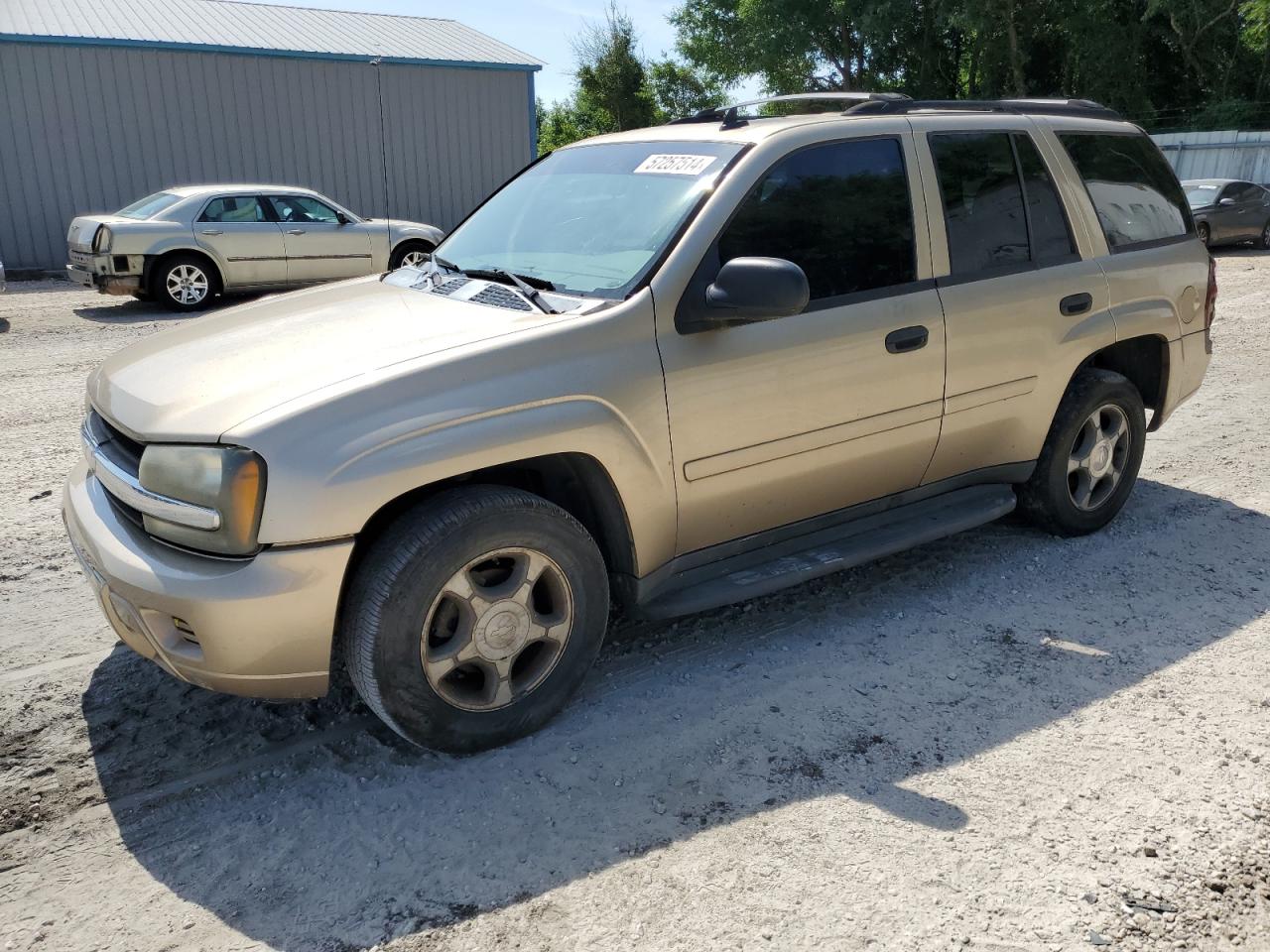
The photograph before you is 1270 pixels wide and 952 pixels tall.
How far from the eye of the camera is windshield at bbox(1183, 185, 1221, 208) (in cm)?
1841

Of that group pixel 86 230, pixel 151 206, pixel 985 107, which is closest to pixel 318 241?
pixel 151 206

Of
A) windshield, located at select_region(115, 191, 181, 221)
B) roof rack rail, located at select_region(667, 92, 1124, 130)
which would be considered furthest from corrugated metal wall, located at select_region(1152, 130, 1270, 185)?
roof rack rail, located at select_region(667, 92, 1124, 130)

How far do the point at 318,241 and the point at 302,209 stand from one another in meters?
0.45

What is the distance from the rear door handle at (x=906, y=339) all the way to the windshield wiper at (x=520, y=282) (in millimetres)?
1259

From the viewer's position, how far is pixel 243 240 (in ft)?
41.6

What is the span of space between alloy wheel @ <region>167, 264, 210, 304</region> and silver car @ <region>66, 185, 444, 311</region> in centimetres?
1

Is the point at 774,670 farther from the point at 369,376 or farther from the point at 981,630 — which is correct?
the point at 369,376

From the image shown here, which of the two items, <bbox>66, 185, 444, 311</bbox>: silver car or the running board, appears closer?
the running board

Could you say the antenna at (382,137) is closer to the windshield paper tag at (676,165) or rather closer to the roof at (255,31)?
the roof at (255,31)

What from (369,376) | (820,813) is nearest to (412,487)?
(369,376)

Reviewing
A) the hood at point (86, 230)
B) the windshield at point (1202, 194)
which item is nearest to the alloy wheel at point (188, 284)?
the hood at point (86, 230)

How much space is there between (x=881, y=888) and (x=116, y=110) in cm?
1951

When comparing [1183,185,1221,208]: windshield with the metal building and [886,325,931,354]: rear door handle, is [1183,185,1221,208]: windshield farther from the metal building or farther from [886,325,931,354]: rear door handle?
[886,325,931,354]: rear door handle

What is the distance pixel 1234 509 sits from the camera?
5227mm
